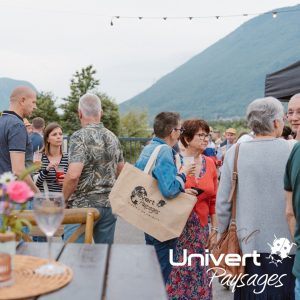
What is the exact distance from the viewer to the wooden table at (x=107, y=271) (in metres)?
1.76

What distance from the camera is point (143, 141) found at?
43.9 ft

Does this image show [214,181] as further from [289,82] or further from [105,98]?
[105,98]

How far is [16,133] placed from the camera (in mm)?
3666

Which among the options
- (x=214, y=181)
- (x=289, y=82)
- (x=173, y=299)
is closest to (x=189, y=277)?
(x=173, y=299)

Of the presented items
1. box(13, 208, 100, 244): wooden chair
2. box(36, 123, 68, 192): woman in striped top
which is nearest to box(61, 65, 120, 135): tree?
box(36, 123, 68, 192): woman in striped top

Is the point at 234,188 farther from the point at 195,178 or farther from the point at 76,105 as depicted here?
the point at 76,105

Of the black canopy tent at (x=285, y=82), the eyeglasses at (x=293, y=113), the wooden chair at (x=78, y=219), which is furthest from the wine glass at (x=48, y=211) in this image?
the black canopy tent at (x=285, y=82)

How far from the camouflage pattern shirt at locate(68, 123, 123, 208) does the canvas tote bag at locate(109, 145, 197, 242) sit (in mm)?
242

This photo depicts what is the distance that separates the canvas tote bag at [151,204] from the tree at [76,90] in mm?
22705

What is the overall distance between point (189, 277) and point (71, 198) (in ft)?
3.47

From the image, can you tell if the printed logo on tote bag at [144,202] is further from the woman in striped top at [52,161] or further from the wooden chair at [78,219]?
the woman in striped top at [52,161]

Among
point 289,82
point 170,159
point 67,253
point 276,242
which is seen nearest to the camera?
point 67,253

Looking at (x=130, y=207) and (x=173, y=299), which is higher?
(x=130, y=207)

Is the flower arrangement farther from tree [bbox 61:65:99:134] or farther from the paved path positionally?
tree [bbox 61:65:99:134]
